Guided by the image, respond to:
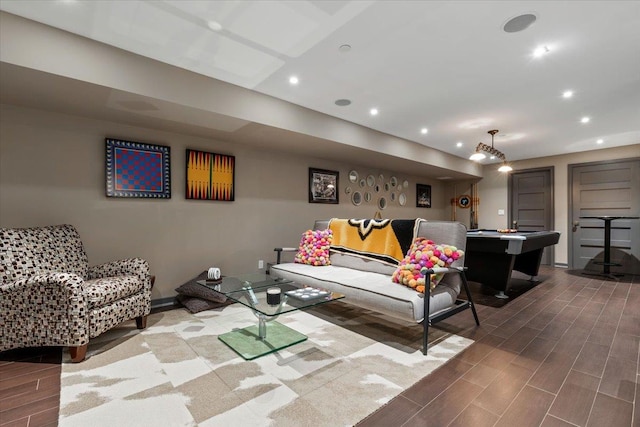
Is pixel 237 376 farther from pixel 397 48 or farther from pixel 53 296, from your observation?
pixel 397 48

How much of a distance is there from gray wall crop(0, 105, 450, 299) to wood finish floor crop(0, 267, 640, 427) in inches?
52.2

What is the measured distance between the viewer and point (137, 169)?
342cm

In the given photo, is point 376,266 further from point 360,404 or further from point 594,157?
point 594,157

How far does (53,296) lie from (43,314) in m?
0.16

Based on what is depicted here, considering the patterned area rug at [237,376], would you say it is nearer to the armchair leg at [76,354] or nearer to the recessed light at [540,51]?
the armchair leg at [76,354]

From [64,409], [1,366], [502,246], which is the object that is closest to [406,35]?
[502,246]

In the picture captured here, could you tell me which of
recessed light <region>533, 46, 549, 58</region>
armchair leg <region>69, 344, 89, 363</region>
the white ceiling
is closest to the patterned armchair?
armchair leg <region>69, 344, 89, 363</region>

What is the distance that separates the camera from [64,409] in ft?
5.38

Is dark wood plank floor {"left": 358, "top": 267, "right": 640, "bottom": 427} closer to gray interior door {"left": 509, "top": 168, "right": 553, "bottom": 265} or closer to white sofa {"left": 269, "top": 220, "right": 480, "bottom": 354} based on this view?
white sofa {"left": 269, "top": 220, "right": 480, "bottom": 354}

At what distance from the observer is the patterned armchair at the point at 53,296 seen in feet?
6.96

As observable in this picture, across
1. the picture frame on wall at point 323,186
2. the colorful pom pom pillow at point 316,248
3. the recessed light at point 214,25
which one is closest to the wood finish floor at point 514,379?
the colorful pom pom pillow at point 316,248

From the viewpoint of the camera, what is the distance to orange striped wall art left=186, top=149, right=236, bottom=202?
3.83 meters

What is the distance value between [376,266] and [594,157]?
6143 millimetres

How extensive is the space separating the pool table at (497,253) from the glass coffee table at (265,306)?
228cm
